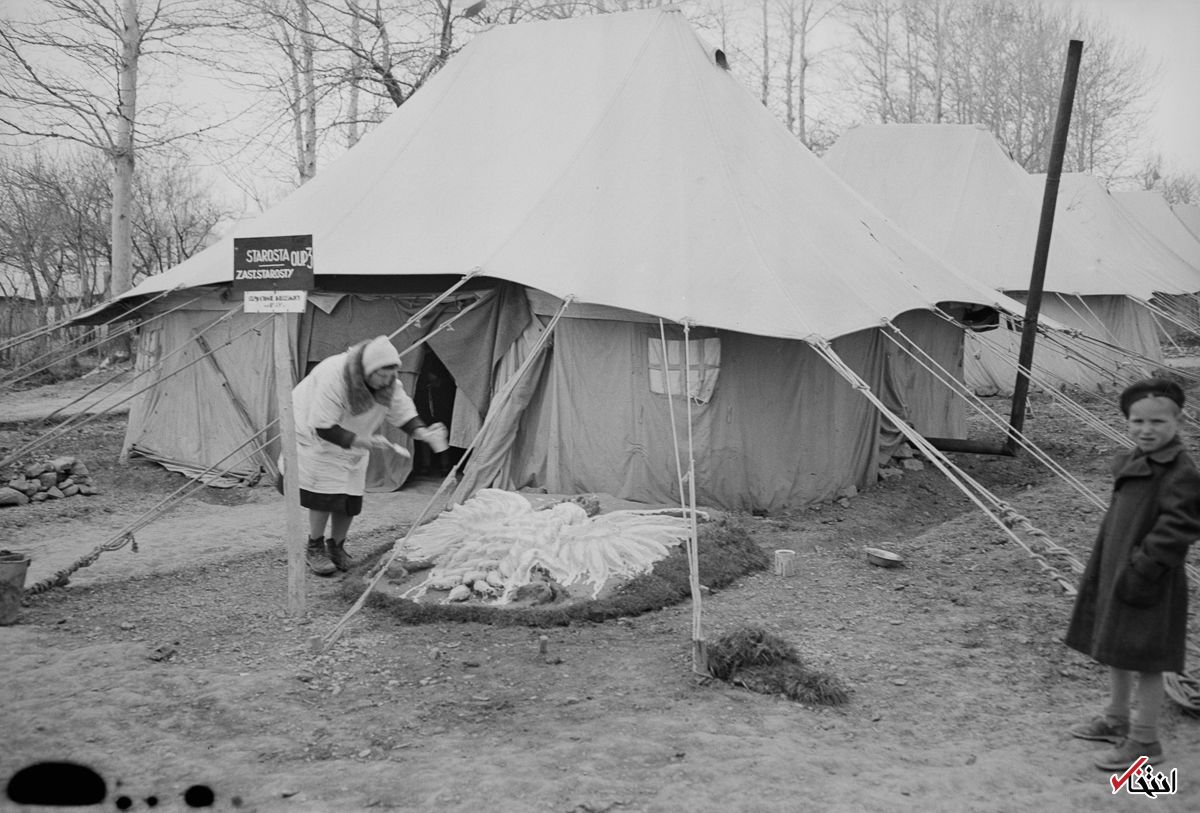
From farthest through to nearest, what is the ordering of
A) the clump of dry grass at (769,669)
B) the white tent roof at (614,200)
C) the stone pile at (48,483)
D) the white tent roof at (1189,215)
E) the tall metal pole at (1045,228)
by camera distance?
the white tent roof at (1189,215)
the tall metal pole at (1045,228)
the stone pile at (48,483)
the white tent roof at (614,200)
the clump of dry grass at (769,669)

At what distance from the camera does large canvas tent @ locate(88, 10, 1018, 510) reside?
7.57m

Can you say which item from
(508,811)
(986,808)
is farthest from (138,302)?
(986,808)

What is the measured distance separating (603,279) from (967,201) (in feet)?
33.4

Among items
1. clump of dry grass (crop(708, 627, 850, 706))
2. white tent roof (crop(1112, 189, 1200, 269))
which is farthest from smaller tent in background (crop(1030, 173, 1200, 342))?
clump of dry grass (crop(708, 627, 850, 706))

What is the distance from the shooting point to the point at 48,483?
8461 mm

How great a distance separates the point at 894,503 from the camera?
818cm

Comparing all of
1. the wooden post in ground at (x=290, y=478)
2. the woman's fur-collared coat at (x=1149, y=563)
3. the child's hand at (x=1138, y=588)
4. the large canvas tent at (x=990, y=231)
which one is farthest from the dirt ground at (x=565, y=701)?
the large canvas tent at (x=990, y=231)

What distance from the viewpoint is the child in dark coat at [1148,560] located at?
3146 mm

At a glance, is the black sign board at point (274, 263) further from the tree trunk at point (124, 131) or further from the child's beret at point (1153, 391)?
the tree trunk at point (124, 131)

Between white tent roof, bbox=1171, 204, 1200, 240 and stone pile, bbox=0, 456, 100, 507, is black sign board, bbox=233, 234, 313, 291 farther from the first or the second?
white tent roof, bbox=1171, 204, 1200, 240

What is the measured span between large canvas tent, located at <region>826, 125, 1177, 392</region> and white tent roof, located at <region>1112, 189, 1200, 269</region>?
10.3m

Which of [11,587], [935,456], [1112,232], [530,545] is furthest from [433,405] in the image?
[1112,232]

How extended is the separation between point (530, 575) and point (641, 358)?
2.57m

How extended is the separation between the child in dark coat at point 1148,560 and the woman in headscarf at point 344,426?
3121 millimetres
